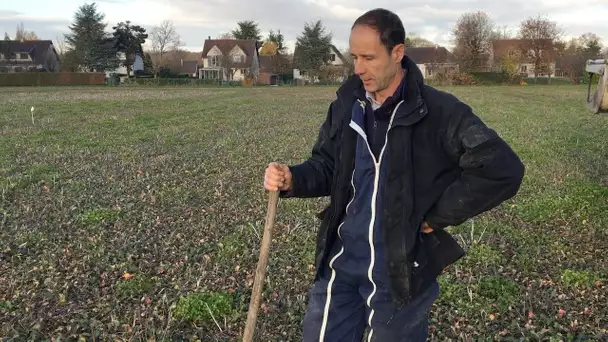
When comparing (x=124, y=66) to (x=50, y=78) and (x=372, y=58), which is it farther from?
(x=372, y=58)

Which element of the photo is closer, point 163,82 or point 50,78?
point 50,78

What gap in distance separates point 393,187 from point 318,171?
2.44 feet

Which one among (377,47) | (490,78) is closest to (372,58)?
(377,47)

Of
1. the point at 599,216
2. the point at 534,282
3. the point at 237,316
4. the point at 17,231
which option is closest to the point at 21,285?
the point at 17,231

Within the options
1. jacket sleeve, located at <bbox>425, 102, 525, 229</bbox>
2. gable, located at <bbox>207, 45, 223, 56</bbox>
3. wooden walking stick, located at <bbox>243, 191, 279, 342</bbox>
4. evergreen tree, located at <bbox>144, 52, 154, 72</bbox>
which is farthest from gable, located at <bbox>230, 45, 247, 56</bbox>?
jacket sleeve, located at <bbox>425, 102, 525, 229</bbox>

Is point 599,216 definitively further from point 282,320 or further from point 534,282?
point 282,320

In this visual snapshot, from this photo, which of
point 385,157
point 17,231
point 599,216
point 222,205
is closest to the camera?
point 385,157

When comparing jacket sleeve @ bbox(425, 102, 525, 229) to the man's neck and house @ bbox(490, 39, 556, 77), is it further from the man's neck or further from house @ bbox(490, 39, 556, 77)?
house @ bbox(490, 39, 556, 77)

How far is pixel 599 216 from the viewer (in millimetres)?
8672

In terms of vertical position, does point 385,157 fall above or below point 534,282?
above

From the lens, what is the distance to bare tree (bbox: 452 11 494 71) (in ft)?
313

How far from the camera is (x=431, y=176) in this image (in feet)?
11.2

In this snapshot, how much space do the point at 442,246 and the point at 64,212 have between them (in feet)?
23.7

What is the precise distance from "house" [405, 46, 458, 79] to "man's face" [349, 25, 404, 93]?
9132 centimetres
